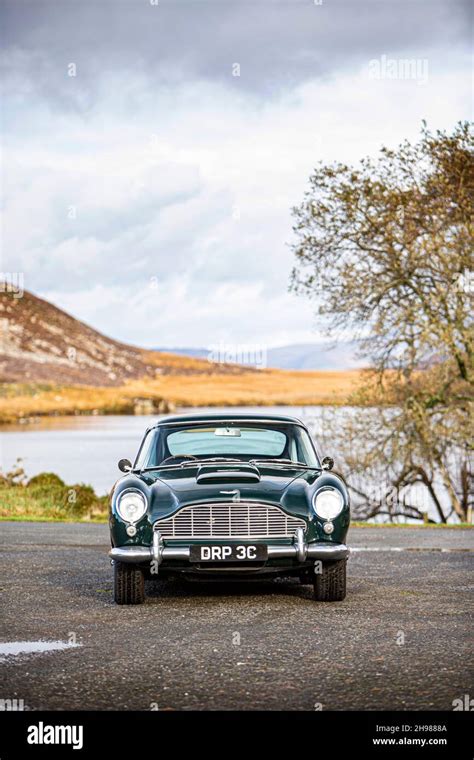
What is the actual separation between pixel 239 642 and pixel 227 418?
3427 mm

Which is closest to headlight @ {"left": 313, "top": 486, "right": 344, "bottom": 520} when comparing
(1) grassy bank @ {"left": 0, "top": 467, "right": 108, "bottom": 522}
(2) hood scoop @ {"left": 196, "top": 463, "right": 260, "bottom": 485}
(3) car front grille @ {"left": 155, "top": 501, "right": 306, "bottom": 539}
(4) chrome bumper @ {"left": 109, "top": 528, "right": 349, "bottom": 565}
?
(4) chrome bumper @ {"left": 109, "top": 528, "right": 349, "bottom": 565}

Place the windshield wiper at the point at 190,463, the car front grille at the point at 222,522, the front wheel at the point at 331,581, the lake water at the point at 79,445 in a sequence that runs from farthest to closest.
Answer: the lake water at the point at 79,445 → the windshield wiper at the point at 190,463 → the front wheel at the point at 331,581 → the car front grille at the point at 222,522

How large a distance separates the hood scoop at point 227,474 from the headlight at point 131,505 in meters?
0.49

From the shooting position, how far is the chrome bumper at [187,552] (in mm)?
8336

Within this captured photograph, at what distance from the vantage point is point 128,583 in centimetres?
855

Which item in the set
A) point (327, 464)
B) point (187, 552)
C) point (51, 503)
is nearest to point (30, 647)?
point (187, 552)

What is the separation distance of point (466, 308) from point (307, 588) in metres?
16.8

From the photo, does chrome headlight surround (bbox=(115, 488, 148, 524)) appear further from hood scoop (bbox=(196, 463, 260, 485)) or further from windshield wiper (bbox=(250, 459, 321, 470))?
windshield wiper (bbox=(250, 459, 321, 470))

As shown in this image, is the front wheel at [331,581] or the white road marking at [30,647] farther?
the front wheel at [331,581]

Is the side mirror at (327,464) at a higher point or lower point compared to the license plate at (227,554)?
higher

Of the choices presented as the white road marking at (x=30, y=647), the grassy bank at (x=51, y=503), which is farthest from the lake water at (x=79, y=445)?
the white road marking at (x=30, y=647)

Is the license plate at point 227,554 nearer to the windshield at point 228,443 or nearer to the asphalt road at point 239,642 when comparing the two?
the asphalt road at point 239,642
